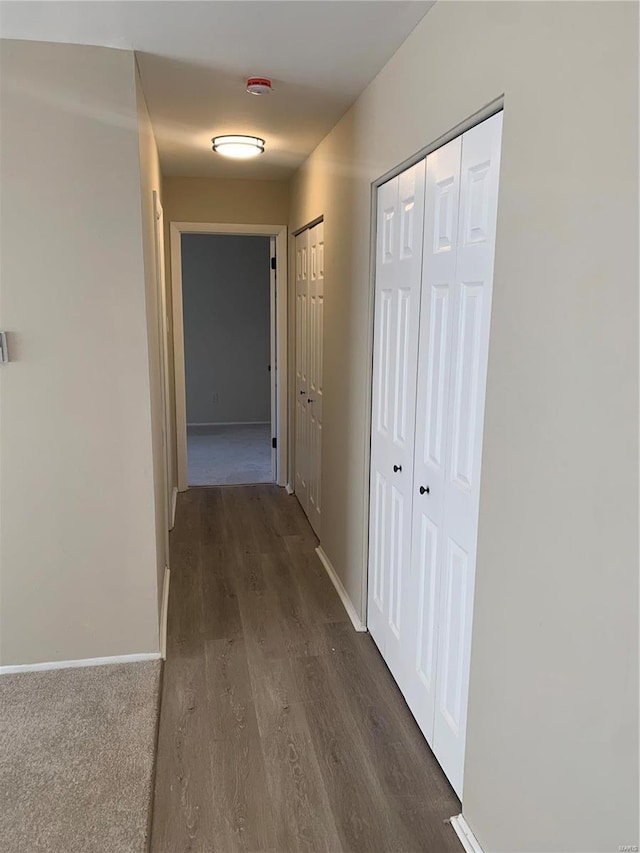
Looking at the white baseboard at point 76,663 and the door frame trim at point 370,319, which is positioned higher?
the door frame trim at point 370,319

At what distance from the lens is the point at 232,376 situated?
759cm

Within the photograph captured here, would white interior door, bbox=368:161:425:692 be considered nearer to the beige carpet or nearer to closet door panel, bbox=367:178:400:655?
closet door panel, bbox=367:178:400:655

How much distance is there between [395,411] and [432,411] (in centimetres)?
40

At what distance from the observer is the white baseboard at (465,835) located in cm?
172

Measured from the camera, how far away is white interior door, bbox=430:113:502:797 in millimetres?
1617

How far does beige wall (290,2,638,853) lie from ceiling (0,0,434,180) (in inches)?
12.6

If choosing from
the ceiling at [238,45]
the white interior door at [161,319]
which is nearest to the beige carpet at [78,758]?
the white interior door at [161,319]

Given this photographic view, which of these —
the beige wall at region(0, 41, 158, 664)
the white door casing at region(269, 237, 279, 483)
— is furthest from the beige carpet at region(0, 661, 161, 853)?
the white door casing at region(269, 237, 279, 483)

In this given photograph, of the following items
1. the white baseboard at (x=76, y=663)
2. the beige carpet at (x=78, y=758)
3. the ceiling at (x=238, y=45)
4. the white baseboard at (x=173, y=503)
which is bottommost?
the beige carpet at (x=78, y=758)

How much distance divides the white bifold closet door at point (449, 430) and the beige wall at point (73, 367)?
112 cm

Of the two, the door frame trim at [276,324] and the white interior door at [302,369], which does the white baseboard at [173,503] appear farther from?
the white interior door at [302,369]

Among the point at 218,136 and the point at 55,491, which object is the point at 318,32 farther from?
the point at 55,491

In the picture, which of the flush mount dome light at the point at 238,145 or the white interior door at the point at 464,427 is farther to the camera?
the flush mount dome light at the point at 238,145

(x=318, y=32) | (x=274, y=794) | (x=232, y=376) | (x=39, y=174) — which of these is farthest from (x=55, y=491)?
(x=232, y=376)
